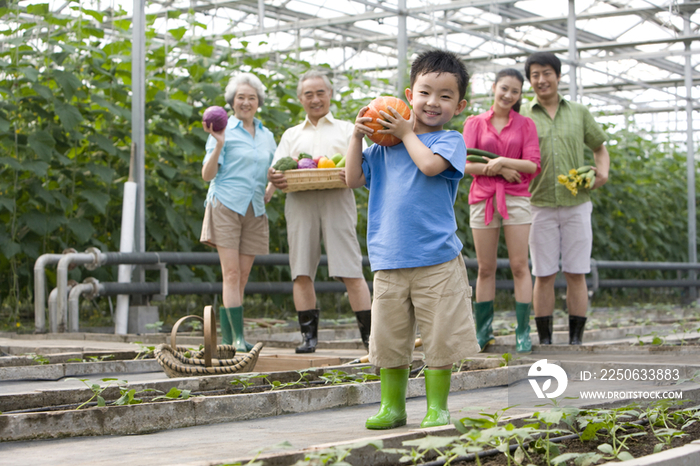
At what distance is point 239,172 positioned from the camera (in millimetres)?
5008

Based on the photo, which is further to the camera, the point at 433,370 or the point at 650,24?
the point at 650,24

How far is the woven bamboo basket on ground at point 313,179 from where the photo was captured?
179 inches

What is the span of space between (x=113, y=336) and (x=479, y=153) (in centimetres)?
301

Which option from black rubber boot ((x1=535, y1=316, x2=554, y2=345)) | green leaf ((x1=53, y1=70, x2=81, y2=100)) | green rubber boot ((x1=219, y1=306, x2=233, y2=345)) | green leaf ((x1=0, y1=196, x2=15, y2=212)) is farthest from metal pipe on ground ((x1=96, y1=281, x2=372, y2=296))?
black rubber boot ((x1=535, y1=316, x2=554, y2=345))

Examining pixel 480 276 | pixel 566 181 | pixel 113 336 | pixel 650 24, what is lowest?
pixel 113 336

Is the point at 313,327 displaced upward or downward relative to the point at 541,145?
downward

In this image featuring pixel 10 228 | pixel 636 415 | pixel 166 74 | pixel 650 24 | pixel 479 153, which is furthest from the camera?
pixel 650 24

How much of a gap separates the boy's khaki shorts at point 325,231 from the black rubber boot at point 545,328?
4.03 feet

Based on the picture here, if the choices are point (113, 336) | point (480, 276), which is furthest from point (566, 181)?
point (113, 336)

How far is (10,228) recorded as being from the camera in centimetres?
730

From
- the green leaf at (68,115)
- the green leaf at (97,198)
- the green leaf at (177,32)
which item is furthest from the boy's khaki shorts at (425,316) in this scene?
the green leaf at (177,32)

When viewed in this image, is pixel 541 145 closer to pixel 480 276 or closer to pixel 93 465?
pixel 480 276

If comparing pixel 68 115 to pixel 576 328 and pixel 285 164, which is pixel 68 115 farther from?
pixel 576 328

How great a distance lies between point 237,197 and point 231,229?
0.64 feet
